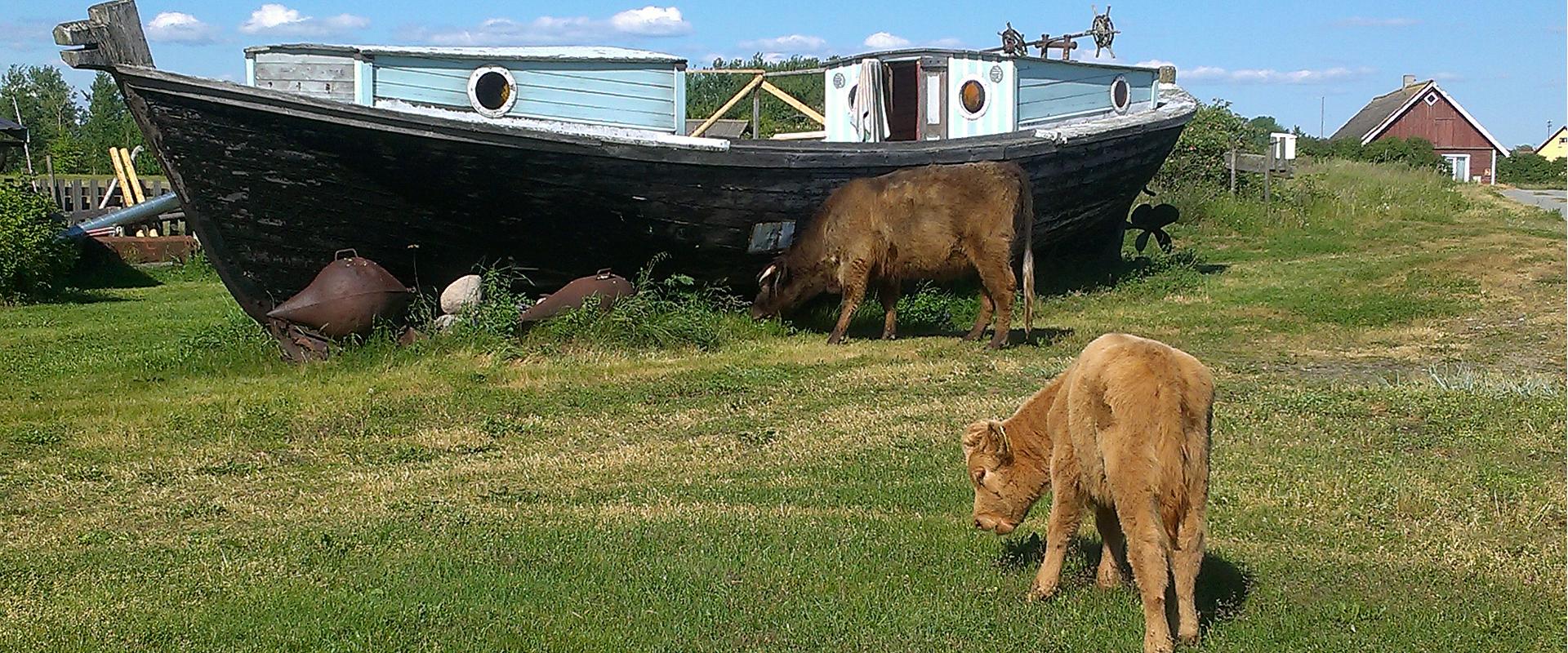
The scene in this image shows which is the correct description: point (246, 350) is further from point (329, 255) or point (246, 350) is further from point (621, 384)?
point (621, 384)

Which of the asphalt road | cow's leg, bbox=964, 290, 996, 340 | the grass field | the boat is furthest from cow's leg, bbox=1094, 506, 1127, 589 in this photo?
the asphalt road

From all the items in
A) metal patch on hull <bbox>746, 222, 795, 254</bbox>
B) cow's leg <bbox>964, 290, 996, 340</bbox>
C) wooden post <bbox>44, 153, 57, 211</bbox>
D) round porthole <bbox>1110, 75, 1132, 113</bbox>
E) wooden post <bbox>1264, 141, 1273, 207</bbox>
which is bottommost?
cow's leg <bbox>964, 290, 996, 340</bbox>

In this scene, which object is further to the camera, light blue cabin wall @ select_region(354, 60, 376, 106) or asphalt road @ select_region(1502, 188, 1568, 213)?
asphalt road @ select_region(1502, 188, 1568, 213)

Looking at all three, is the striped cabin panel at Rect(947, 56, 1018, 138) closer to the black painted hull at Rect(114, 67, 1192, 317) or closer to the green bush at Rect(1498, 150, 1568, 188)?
the black painted hull at Rect(114, 67, 1192, 317)

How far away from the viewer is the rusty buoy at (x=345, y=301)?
1132 cm

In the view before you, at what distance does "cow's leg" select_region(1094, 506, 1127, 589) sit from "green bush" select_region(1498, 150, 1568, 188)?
190 ft

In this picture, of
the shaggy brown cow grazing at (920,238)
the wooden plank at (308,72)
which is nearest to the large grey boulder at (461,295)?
the wooden plank at (308,72)

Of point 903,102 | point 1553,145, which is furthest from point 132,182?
point 1553,145

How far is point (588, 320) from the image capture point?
1186cm

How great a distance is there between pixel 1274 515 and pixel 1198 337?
6.26m

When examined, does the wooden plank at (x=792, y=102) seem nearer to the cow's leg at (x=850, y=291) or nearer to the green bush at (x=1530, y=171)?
the cow's leg at (x=850, y=291)

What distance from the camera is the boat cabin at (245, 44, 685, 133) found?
12.2 m

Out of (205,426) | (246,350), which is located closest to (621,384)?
(205,426)

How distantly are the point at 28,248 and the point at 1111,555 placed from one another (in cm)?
1502
